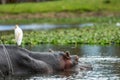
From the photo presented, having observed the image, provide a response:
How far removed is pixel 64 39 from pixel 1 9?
3582 cm

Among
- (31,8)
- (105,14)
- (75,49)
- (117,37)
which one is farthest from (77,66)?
(31,8)

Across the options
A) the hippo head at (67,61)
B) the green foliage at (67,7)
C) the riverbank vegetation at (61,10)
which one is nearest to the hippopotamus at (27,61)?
the hippo head at (67,61)

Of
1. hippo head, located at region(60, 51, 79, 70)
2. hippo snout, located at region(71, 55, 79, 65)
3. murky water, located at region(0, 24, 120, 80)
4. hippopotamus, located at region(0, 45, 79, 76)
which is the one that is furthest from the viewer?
hippo snout, located at region(71, 55, 79, 65)

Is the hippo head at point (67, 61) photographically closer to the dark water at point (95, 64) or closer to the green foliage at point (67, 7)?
the dark water at point (95, 64)

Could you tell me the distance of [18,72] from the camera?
13.5 meters

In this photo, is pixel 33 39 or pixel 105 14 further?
pixel 105 14

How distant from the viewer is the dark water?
42.8ft

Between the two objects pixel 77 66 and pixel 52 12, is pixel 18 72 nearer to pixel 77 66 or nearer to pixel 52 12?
pixel 77 66

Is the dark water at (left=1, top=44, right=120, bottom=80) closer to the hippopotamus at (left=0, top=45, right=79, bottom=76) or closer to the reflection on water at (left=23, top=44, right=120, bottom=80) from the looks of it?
the reflection on water at (left=23, top=44, right=120, bottom=80)

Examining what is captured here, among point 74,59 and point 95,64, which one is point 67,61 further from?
point 95,64

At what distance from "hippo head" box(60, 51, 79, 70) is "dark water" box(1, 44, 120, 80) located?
0.33 meters

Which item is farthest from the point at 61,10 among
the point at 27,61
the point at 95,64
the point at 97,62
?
the point at 27,61

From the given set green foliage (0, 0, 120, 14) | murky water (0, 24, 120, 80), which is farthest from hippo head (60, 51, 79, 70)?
green foliage (0, 0, 120, 14)

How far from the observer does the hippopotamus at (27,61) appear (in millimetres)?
13320
